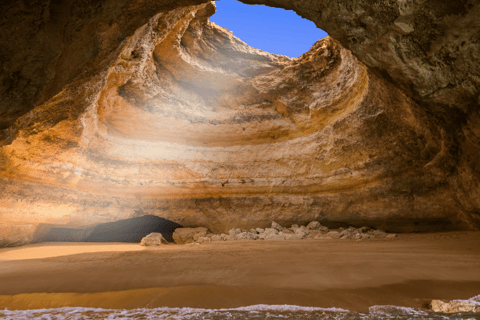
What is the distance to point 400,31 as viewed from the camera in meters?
3.40

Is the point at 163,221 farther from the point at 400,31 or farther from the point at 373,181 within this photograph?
the point at 400,31

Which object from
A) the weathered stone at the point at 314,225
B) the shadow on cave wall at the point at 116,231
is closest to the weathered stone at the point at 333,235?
the weathered stone at the point at 314,225

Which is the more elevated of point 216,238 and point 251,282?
point 251,282

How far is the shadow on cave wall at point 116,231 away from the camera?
281 inches

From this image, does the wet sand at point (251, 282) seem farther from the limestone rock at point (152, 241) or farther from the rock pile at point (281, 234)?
the rock pile at point (281, 234)

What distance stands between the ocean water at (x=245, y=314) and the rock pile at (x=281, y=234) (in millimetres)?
4937

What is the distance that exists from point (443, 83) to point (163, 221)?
26.1 ft

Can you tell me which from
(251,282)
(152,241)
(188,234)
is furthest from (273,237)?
(251,282)

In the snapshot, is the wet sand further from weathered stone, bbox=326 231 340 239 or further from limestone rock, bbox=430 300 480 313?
weathered stone, bbox=326 231 340 239

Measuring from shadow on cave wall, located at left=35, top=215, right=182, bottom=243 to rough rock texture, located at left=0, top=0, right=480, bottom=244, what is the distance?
0.25 metres

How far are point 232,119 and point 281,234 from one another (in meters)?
4.31

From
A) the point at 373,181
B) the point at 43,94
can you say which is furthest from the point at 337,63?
the point at 43,94

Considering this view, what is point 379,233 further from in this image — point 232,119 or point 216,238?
point 232,119

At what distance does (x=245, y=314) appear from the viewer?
1.89 meters
